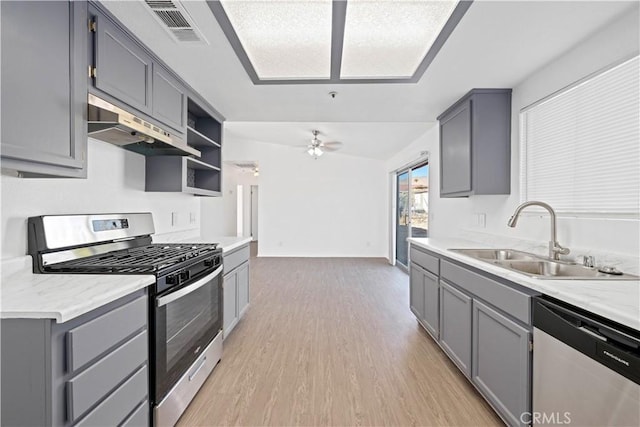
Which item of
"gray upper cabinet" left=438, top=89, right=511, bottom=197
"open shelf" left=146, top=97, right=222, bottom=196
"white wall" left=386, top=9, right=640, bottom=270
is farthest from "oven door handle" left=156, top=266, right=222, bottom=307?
"white wall" left=386, top=9, right=640, bottom=270

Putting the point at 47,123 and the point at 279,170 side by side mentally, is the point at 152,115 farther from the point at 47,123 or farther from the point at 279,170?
the point at 279,170

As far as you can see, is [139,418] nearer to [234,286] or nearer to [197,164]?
[234,286]

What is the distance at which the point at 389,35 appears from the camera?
1.93m

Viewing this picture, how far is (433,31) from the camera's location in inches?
73.1

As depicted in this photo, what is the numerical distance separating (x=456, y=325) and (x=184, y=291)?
1918 millimetres

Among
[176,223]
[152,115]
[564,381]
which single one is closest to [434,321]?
[564,381]

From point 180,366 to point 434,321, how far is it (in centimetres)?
205

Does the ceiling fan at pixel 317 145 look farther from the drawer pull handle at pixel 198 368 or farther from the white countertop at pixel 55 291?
the white countertop at pixel 55 291

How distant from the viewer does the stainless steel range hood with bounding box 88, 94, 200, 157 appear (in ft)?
4.83

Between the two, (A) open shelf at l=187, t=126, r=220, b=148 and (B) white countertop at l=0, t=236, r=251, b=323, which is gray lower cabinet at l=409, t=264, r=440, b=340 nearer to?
(B) white countertop at l=0, t=236, r=251, b=323

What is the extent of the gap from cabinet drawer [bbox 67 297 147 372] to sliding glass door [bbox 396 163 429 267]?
4291 millimetres

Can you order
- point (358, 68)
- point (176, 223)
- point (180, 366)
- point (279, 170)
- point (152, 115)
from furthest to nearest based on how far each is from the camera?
point (279, 170) → point (176, 223) → point (358, 68) → point (152, 115) → point (180, 366)

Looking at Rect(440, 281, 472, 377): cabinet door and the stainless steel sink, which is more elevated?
the stainless steel sink

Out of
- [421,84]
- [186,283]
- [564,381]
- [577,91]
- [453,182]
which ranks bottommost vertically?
[564,381]
